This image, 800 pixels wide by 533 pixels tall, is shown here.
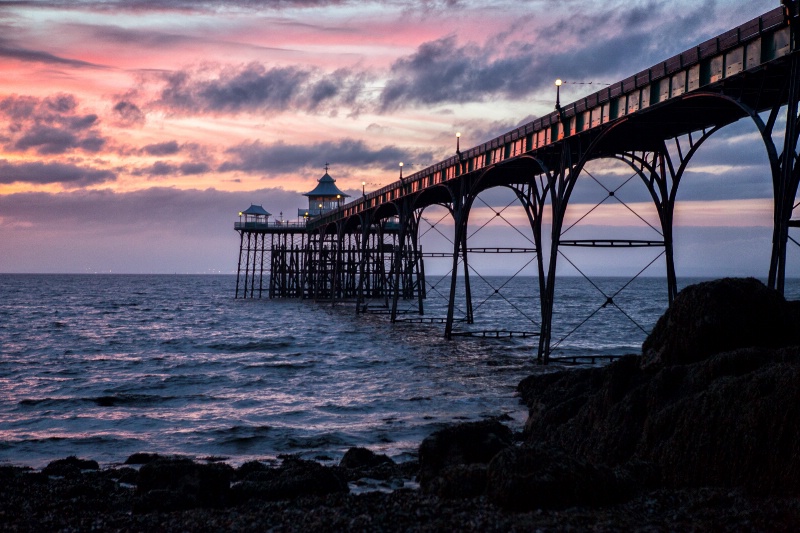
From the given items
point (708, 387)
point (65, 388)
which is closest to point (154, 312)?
point (65, 388)

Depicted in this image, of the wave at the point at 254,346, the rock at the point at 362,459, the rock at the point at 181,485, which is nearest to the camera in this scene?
the rock at the point at 181,485

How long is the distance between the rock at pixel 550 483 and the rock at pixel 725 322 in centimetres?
394

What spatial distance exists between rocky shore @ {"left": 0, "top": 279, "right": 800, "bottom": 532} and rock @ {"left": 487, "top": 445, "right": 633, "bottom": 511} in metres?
0.02

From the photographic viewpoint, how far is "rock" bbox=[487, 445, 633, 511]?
8.52 meters

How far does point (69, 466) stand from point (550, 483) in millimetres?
9333

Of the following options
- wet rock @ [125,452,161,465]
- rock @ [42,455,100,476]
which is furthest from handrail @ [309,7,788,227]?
rock @ [42,455,100,476]

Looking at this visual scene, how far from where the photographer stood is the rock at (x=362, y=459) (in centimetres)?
1325

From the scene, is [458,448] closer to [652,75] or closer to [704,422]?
[704,422]

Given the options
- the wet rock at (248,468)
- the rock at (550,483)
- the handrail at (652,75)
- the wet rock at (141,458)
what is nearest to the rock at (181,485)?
the wet rock at (248,468)

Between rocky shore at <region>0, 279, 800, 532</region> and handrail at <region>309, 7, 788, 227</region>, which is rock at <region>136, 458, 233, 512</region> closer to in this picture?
rocky shore at <region>0, 279, 800, 532</region>

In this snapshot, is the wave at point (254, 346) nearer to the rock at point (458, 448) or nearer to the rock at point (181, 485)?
the rock at point (181, 485)

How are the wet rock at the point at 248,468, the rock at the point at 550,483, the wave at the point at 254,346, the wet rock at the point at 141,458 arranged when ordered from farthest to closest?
the wave at the point at 254,346 → the wet rock at the point at 141,458 → the wet rock at the point at 248,468 → the rock at the point at 550,483

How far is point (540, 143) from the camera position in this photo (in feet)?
86.5

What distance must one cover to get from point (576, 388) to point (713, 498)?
7567mm
